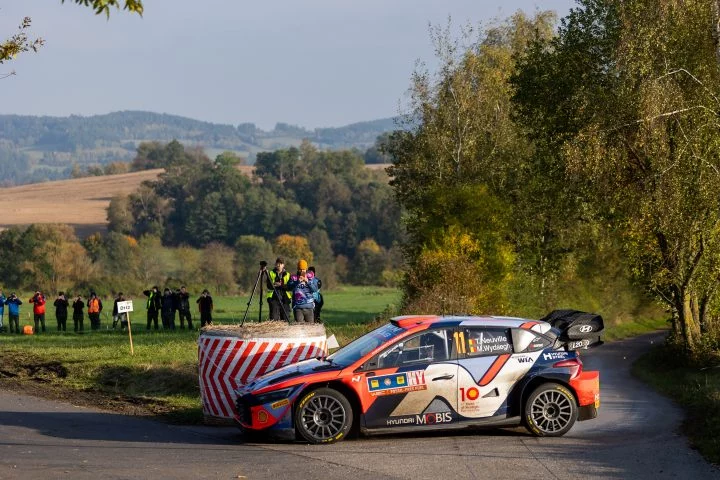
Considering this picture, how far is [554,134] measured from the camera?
3341 centimetres

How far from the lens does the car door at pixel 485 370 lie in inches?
567

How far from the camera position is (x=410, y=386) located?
14.3 meters

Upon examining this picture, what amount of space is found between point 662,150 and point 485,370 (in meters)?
12.4

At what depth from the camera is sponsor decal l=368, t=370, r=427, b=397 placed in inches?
561

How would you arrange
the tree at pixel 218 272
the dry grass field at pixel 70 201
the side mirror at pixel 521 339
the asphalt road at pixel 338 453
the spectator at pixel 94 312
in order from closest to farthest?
the asphalt road at pixel 338 453
the side mirror at pixel 521 339
the spectator at pixel 94 312
the tree at pixel 218 272
the dry grass field at pixel 70 201

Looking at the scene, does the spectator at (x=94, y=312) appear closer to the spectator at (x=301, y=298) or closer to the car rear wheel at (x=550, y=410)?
the spectator at (x=301, y=298)

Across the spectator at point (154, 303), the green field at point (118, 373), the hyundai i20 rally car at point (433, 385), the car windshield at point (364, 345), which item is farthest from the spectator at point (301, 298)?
the spectator at point (154, 303)

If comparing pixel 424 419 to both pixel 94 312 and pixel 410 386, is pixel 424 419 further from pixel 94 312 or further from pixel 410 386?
pixel 94 312

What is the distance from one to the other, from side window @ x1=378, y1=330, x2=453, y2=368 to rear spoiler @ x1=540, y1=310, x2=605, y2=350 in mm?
1638

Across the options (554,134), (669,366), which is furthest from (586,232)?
(669,366)

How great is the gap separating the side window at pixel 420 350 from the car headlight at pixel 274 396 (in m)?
1.19

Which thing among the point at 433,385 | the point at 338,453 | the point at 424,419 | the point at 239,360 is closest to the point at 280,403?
the point at 338,453

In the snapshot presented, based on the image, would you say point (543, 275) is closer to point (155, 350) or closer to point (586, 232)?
point (586, 232)

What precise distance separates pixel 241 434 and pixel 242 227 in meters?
113
